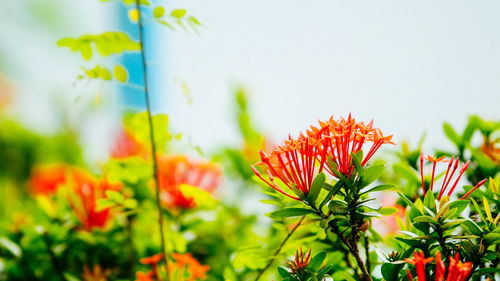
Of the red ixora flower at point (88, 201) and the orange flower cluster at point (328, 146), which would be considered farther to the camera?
the red ixora flower at point (88, 201)

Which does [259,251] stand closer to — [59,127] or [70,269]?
[70,269]

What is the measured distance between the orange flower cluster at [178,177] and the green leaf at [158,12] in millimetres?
407

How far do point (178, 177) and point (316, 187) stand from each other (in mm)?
563

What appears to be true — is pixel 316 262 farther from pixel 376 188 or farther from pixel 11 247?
pixel 11 247

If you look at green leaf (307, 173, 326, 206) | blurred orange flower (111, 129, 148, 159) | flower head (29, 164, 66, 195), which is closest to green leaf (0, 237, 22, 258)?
blurred orange flower (111, 129, 148, 159)

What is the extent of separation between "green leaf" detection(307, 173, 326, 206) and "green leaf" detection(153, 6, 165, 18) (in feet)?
1.32

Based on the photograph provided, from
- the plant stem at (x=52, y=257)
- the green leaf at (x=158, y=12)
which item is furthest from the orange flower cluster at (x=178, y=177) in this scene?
the green leaf at (x=158, y=12)

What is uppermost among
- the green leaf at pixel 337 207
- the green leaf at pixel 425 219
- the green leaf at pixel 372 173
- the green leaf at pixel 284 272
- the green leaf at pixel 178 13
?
the green leaf at pixel 178 13

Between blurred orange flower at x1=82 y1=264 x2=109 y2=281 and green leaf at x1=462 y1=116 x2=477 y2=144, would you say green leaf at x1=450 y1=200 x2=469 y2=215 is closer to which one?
green leaf at x1=462 y1=116 x2=477 y2=144

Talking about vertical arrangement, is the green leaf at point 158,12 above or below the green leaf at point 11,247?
above

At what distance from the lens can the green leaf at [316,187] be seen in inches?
19.8

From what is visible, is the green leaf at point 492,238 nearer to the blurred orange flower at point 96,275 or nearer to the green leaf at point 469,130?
the green leaf at point 469,130

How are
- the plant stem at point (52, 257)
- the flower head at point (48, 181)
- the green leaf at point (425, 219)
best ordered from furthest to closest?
the flower head at point (48, 181)
the plant stem at point (52, 257)
the green leaf at point (425, 219)

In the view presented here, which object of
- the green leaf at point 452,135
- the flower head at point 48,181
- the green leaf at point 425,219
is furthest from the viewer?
the flower head at point 48,181
